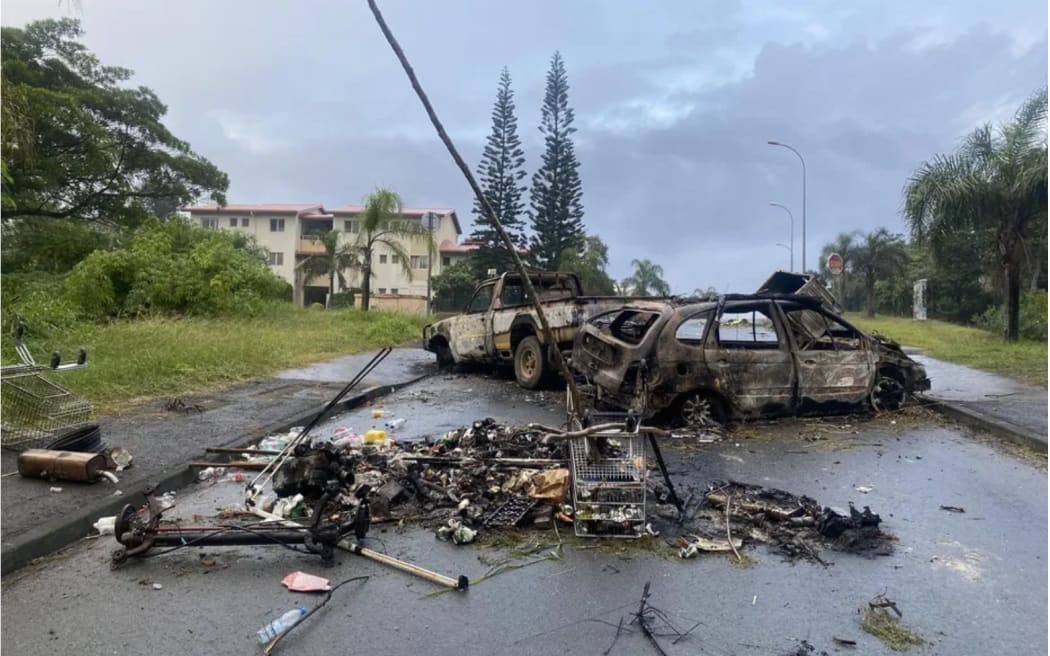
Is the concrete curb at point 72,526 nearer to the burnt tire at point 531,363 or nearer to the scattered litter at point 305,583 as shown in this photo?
the scattered litter at point 305,583

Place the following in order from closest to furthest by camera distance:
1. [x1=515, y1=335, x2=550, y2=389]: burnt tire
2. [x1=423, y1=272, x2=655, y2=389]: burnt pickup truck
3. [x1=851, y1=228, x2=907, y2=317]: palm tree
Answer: [x1=423, y1=272, x2=655, y2=389]: burnt pickup truck, [x1=515, y1=335, x2=550, y2=389]: burnt tire, [x1=851, y1=228, x2=907, y2=317]: palm tree

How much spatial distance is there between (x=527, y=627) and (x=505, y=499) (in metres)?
1.55

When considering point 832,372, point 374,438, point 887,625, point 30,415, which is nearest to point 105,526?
point 30,415

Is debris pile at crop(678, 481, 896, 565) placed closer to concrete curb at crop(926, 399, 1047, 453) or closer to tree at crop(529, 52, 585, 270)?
concrete curb at crop(926, 399, 1047, 453)

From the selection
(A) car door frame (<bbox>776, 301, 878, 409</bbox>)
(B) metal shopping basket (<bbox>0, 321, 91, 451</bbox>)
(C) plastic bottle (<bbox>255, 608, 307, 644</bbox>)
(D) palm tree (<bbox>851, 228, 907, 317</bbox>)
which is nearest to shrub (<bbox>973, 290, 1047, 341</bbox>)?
(A) car door frame (<bbox>776, 301, 878, 409</bbox>)

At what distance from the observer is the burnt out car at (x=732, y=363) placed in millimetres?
7492

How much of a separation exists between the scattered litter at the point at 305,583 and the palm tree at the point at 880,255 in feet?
170

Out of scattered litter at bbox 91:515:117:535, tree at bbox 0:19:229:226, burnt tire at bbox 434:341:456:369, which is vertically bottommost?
scattered litter at bbox 91:515:117:535

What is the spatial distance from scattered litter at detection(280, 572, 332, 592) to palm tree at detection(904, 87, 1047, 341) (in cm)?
1902

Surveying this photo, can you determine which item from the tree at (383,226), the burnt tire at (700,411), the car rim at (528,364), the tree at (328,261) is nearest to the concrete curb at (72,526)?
the burnt tire at (700,411)

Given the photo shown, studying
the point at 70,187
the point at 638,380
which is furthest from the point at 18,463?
the point at 70,187

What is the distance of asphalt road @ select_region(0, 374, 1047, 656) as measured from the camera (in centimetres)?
315

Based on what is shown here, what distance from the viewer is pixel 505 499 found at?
482cm

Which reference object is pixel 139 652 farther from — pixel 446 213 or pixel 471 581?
pixel 446 213
